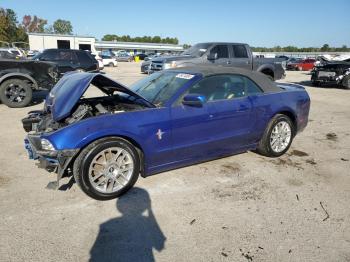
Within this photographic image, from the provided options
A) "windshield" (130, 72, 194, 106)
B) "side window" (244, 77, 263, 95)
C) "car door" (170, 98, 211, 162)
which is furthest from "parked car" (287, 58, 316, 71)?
"car door" (170, 98, 211, 162)

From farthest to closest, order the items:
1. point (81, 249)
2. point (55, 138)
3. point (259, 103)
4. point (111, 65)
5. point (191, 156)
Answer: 1. point (111, 65)
2. point (259, 103)
3. point (191, 156)
4. point (55, 138)
5. point (81, 249)

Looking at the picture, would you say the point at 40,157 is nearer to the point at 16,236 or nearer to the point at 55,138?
the point at 55,138

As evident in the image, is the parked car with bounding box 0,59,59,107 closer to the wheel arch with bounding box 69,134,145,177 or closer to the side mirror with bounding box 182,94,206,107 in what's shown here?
the wheel arch with bounding box 69,134,145,177

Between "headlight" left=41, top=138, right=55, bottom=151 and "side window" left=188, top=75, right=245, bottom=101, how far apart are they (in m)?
1.84

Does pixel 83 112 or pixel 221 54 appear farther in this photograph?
pixel 221 54

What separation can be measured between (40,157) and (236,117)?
263cm

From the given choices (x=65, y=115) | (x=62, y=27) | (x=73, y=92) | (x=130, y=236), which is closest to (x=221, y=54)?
(x=73, y=92)

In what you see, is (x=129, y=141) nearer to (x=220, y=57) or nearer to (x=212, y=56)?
(x=212, y=56)

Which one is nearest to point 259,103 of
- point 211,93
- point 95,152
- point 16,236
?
point 211,93

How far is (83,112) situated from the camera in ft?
12.8

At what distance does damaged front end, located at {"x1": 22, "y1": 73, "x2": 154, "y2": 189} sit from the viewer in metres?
3.36

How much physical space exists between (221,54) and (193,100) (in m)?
9.33

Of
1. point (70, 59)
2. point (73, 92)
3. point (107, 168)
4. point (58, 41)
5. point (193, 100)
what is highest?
point (58, 41)

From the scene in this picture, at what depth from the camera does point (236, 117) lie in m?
4.45
